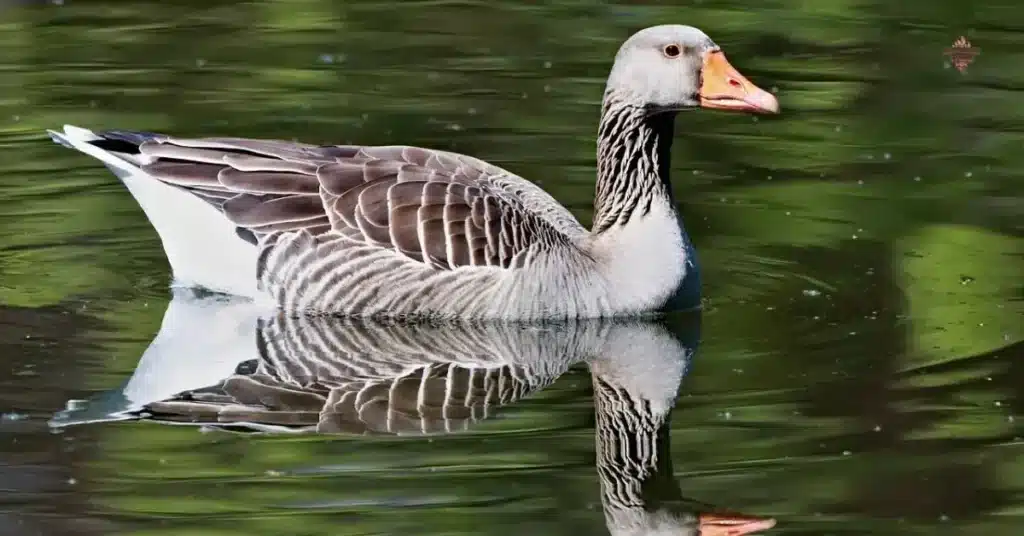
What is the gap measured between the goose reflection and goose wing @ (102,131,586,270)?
1.62ft

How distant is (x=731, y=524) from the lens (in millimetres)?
7887

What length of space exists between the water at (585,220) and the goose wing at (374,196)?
0.85 metres

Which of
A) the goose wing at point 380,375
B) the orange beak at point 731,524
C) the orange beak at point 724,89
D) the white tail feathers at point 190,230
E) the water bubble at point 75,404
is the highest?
the orange beak at point 724,89

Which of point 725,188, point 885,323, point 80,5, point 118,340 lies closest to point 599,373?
point 885,323

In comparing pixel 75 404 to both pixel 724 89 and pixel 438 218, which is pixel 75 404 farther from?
pixel 724 89

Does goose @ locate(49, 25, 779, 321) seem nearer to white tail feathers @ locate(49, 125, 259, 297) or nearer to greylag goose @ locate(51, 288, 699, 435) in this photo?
white tail feathers @ locate(49, 125, 259, 297)

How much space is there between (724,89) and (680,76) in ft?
0.94

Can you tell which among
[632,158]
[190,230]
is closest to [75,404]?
[190,230]

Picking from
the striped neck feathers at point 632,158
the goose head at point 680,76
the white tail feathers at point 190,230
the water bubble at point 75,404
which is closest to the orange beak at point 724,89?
the goose head at point 680,76

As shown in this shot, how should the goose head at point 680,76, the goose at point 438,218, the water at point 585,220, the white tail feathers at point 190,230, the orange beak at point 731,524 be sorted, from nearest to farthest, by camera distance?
the orange beak at point 731,524 → the water at point 585,220 → the goose head at point 680,76 → the goose at point 438,218 → the white tail feathers at point 190,230

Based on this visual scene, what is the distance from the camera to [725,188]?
1393 cm

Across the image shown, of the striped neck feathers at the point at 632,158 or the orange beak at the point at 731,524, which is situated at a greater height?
the striped neck feathers at the point at 632,158

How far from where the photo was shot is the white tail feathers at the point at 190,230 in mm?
11805

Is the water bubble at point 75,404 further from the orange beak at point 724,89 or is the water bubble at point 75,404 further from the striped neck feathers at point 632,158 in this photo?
the orange beak at point 724,89
